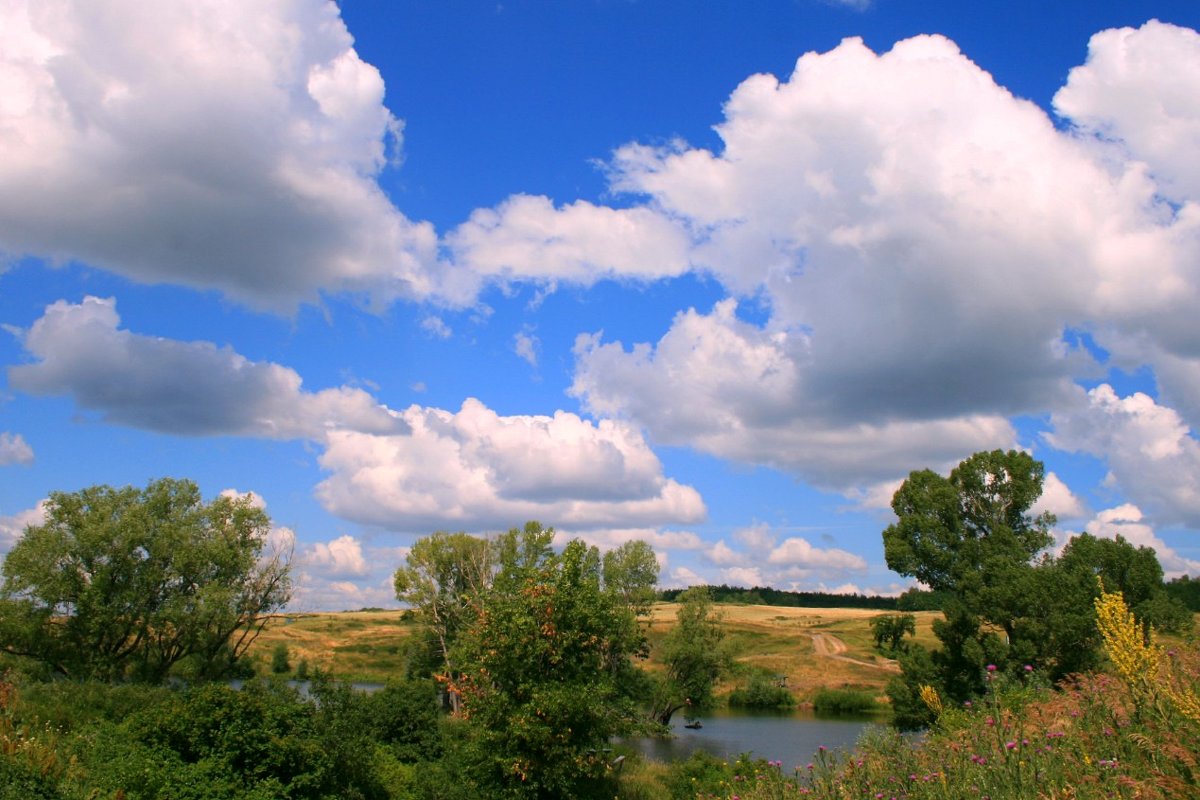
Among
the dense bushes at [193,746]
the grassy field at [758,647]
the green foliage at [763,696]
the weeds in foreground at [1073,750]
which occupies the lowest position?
the green foliage at [763,696]

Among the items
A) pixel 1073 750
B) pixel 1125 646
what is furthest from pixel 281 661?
pixel 1073 750

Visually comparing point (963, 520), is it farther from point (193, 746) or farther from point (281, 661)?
point (281, 661)

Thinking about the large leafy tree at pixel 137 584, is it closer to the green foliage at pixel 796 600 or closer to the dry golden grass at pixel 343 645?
the dry golden grass at pixel 343 645

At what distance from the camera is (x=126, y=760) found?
16562 millimetres

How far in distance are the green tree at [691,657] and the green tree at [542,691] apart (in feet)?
108

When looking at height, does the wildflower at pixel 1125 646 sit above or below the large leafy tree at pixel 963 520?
below

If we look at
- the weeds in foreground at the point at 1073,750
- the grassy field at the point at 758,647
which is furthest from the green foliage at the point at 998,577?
the weeds in foreground at the point at 1073,750

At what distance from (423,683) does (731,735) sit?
31.1 m

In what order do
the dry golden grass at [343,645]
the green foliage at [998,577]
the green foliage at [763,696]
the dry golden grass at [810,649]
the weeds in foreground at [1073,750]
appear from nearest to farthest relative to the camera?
the weeds in foreground at [1073,750], the green foliage at [998,577], the green foliage at [763,696], the dry golden grass at [810,649], the dry golden grass at [343,645]

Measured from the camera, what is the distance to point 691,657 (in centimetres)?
5475

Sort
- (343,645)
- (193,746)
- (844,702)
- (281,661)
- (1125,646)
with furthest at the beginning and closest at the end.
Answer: (343,645)
(281,661)
(844,702)
(193,746)
(1125,646)

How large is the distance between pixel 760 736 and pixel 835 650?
44.2 metres

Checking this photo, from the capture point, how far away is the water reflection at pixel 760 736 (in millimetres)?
44166

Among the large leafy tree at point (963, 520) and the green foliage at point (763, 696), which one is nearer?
the large leafy tree at point (963, 520)
